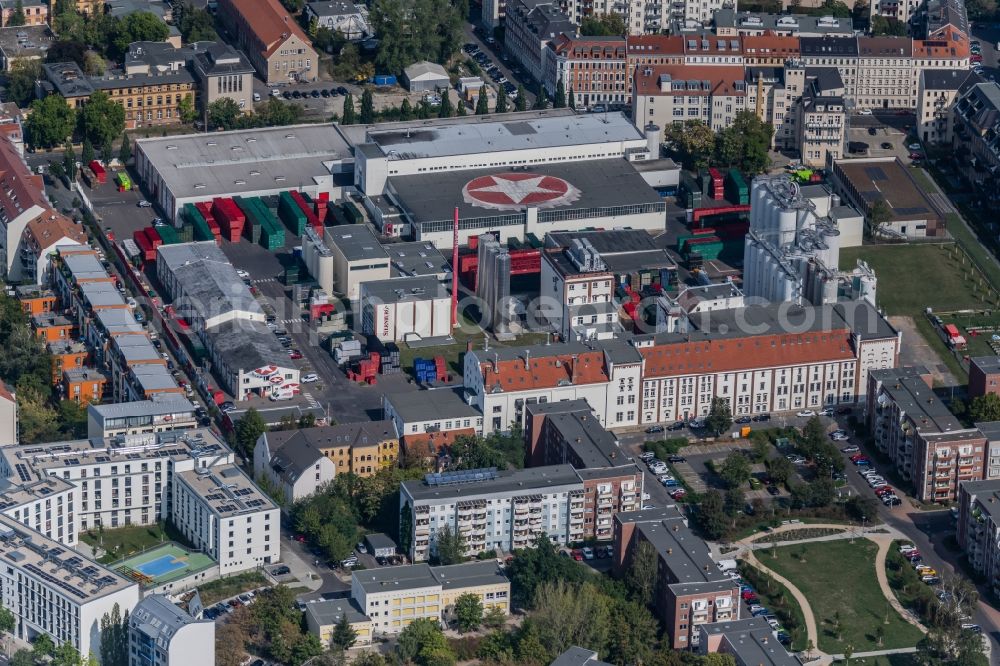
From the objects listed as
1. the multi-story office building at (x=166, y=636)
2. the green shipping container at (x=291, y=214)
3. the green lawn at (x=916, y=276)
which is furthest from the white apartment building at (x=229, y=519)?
the green lawn at (x=916, y=276)

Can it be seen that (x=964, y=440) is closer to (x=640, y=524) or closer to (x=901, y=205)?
(x=640, y=524)

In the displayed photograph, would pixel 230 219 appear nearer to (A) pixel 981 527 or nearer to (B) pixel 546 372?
(B) pixel 546 372

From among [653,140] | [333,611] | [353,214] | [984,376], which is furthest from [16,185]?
[984,376]

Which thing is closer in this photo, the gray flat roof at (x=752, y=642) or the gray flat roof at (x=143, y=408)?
the gray flat roof at (x=752, y=642)

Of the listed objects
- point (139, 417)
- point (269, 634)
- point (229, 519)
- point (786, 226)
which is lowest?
point (269, 634)

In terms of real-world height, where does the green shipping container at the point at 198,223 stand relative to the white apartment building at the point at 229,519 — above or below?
above

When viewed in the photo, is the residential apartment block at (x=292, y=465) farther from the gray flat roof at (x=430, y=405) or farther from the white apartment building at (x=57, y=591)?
the white apartment building at (x=57, y=591)

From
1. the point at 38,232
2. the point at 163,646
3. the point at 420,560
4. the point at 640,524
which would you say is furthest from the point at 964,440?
the point at 38,232
